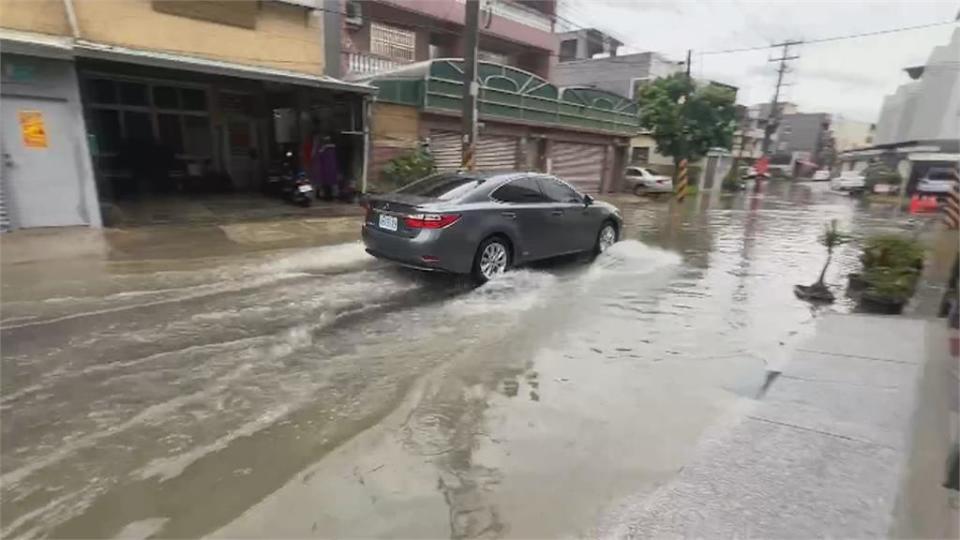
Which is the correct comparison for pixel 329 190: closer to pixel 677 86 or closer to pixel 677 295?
pixel 677 295

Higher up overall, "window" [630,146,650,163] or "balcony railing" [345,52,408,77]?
"balcony railing" [345,52,408,77]

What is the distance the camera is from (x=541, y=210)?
7.46 m

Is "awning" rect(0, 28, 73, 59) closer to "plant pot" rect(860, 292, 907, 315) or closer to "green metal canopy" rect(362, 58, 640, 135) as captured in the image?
"green metal canopy" rect(362, 58, 640, 135)

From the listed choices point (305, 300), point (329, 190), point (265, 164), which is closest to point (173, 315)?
point (305, 300)

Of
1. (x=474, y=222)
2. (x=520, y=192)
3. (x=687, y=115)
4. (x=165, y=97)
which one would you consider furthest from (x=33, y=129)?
(x=687, y=115)

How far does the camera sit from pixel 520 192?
7199 mm

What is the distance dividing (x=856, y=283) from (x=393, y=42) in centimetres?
1458

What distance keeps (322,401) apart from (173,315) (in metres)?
2.42

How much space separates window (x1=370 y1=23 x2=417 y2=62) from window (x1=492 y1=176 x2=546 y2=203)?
11.3 metres

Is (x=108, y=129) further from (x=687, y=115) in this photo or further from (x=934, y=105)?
(x=687, y=115)

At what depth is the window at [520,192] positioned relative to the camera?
273 inches

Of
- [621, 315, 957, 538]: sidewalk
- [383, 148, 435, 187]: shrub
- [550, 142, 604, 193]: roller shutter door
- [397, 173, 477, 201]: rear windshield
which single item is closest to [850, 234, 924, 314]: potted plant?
[621, 315, 957, 538]: sidewalk

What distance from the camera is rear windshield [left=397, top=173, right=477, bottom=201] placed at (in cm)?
656

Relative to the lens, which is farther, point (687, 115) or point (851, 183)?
point (851, 183)
